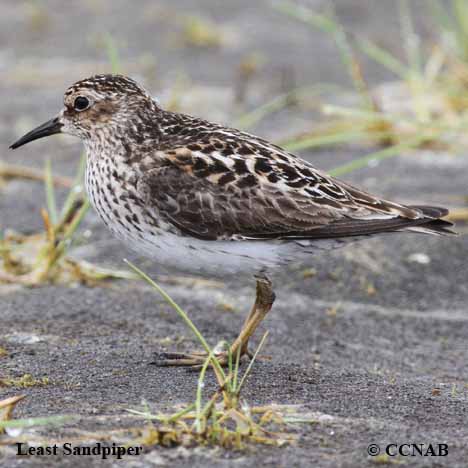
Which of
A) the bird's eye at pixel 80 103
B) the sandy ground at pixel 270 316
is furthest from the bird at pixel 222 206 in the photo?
the sandy ground at pixel 270 316

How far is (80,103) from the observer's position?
17.6 feet

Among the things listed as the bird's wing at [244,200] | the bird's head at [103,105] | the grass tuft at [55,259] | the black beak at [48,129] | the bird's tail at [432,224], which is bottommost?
the grass tuft at [55,259]

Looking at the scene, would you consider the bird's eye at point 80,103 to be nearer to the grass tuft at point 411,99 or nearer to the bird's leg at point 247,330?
the bird's leg at point 247,330

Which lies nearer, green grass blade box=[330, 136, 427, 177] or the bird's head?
the bird's head

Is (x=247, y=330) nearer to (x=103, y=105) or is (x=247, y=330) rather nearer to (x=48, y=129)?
(x=103, y=105)

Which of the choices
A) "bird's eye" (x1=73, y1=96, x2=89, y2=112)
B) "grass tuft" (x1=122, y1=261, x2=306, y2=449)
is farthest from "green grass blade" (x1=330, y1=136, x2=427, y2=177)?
"grass tuft" (x1=122, y1=261, x2=306, y2=449)

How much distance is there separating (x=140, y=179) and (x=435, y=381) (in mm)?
1916

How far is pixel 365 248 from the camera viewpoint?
6.91 metres

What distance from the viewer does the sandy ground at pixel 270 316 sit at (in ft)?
13.2

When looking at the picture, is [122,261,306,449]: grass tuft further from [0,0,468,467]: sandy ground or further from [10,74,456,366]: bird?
[10,74,456,366]: bird

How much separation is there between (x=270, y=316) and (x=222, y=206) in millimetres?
1475

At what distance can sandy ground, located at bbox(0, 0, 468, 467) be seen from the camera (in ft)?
13.2

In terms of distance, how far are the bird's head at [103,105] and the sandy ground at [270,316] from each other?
1.11m

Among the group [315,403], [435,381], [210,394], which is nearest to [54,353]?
[210,394]
